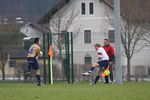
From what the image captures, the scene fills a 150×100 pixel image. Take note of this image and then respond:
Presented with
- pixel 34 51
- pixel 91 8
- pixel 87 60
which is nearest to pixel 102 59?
pixel 34 51

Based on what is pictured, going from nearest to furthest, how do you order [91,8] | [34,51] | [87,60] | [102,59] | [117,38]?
1. [34,51]
2. [102,59]
3. [117,38]
4. [87,60]
5. [91,8]

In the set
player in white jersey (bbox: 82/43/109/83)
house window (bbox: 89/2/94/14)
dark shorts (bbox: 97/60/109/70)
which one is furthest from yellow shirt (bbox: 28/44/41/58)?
house window (bbox: 89/2/94/14)

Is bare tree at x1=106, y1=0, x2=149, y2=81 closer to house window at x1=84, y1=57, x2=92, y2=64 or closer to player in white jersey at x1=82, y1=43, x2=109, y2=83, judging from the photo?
house window at x1=84, y1=57, x2=92, y2=64

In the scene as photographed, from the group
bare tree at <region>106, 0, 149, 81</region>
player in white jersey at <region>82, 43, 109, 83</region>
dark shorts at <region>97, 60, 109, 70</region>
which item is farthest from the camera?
bare tree at <region>106, 0, 149, 81</region>

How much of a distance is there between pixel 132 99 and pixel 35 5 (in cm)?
5817

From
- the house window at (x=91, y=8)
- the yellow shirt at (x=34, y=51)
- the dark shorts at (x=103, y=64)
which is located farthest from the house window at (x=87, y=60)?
the house window at (x=91, y=8)

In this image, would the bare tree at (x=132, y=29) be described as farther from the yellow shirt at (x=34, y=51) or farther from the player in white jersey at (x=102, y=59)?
the yellow shirt at (x=34, y=51)

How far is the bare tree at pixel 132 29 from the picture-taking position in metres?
38.1

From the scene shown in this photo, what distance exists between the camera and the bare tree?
3812cm

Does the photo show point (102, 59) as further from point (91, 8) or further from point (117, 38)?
point (91, 8)

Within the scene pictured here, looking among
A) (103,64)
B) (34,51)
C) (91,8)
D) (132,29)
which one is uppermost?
(91,8)

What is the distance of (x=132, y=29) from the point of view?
40562 mm

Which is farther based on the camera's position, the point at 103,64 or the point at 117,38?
the point at 117,38

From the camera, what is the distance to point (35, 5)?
7100cm
